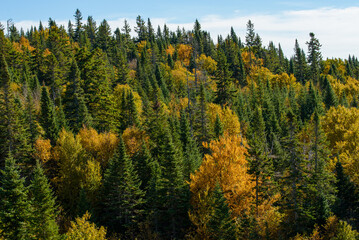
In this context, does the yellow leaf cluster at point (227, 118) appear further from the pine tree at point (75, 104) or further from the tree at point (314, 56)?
the tree at point (314, 56)

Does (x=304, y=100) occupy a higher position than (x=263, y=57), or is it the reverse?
(x=263, y=57)

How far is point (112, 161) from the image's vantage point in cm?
3741

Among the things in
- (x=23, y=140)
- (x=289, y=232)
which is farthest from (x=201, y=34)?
(x=289, y=232)

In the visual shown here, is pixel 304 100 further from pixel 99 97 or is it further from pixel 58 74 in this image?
pixel 58 74

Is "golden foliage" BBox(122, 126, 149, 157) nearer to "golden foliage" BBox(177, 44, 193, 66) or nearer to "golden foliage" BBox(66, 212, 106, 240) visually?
"golden foliage" BBox(66, 212, 106, 240)

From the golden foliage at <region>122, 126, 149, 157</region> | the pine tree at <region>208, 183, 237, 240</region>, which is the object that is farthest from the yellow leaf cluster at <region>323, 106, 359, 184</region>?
the golden foliage at <region>122, 126, 149, 157</region>

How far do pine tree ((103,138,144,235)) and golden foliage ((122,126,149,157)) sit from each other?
6.53 meters

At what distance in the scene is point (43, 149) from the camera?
41562 mm

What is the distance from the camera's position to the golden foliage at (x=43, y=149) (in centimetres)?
4119

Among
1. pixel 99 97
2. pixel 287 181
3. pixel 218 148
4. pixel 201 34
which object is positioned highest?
pixel 201 34

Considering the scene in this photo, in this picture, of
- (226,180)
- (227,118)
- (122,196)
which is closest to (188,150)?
(227,118)

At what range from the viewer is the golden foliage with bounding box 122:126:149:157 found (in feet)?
144

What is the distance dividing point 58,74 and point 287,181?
56072 millimetres

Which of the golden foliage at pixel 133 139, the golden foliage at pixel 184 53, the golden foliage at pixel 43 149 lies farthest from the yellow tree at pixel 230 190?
the golden foliage at pixel 184 53
